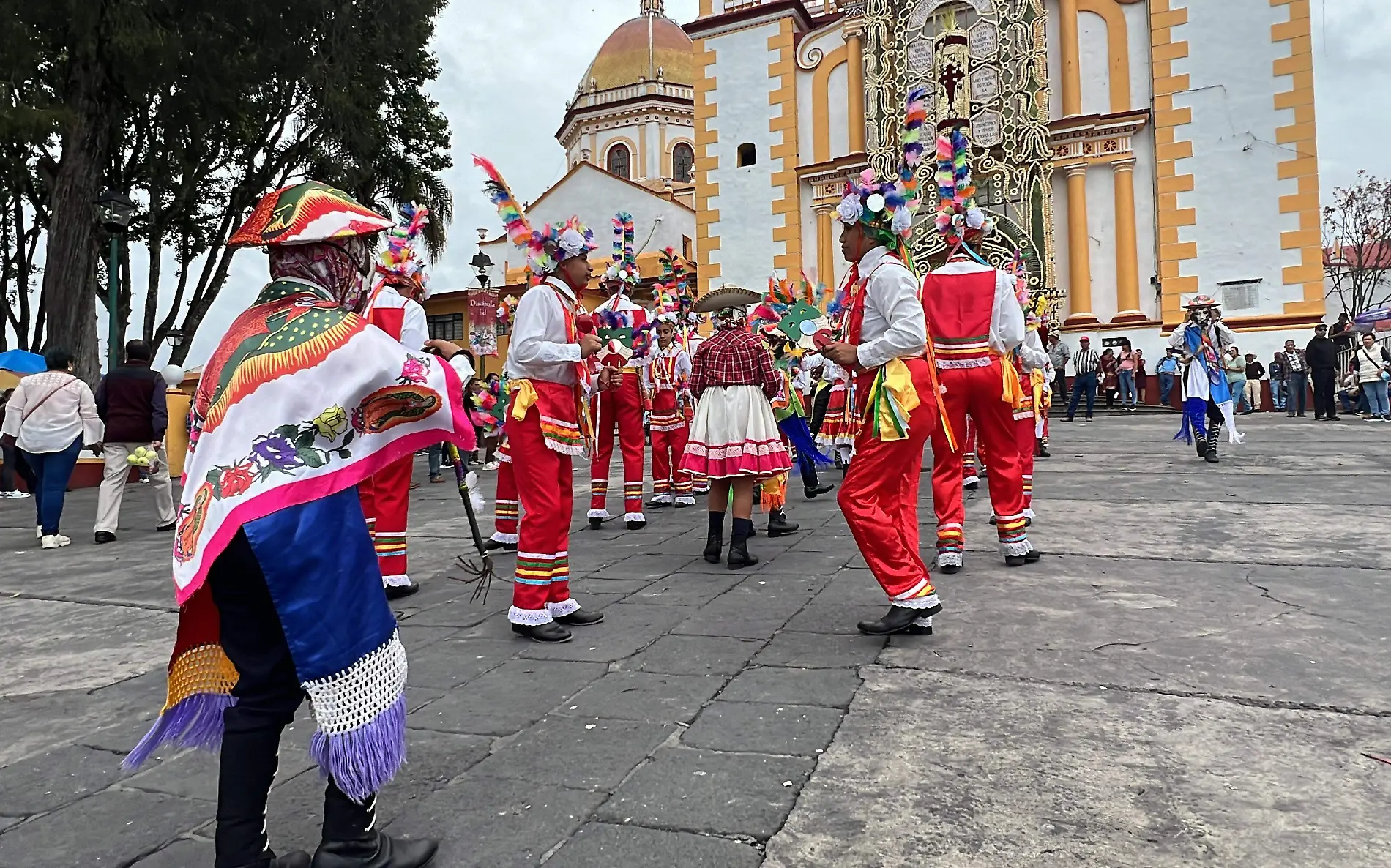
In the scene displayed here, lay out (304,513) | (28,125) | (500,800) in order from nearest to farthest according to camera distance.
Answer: (304,513) → (500,800) → (28,125)

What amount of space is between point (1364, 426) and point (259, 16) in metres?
18.5

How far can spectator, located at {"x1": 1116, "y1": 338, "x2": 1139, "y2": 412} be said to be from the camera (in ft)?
67.2

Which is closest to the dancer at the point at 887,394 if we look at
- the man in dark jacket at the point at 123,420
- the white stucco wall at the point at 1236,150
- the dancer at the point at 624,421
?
the dancer at the point at 624,421

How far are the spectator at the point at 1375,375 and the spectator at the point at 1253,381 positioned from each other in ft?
8.17

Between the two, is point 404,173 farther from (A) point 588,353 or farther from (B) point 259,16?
(A) point 588,353

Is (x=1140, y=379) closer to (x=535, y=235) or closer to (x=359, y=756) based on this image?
(x=535, y=235)

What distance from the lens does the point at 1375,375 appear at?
1669 centimetres

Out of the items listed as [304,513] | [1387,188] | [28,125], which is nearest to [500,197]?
[304,513]

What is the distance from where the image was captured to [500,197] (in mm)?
4418


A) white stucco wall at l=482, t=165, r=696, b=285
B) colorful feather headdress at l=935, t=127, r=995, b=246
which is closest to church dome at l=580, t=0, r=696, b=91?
white stucco wall at l=482, t=165, r=696, b=285

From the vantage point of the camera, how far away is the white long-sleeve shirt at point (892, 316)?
383cm

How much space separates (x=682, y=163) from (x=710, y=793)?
4035 cm

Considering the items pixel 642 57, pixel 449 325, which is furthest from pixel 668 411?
pixel 642 57

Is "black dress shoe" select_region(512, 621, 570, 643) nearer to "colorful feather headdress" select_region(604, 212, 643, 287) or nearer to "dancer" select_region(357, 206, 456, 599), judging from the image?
"dancer" select_region(357, 206, 456, 599)
